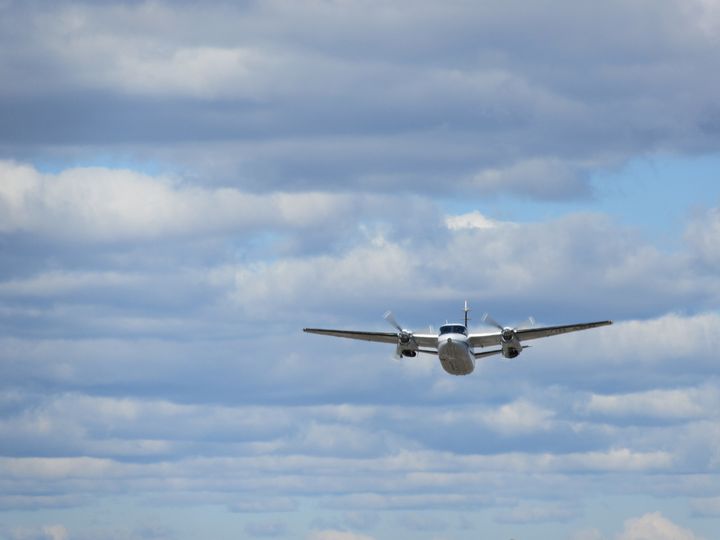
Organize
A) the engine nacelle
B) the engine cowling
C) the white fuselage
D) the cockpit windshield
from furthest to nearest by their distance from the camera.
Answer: the engine nacelle
the engine cowling
the cockpit windshield
the white fuselage

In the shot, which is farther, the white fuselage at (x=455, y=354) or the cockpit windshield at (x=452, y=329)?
the cockpit windshield at (x=452, y=329)

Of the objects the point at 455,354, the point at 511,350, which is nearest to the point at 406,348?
the point at 511,350

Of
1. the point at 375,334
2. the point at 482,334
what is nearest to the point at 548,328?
the point at 482,334

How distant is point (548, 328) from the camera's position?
519 feet

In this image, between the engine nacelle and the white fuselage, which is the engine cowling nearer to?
the white fuselage

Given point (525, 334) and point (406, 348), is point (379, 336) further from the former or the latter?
point (525, 334)

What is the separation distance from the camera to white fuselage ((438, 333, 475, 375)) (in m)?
150

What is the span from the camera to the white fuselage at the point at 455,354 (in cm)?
14962

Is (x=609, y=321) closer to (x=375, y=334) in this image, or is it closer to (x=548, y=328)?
(x=548, y=328)

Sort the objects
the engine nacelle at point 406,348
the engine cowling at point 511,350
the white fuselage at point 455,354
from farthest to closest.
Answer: the engine nacelle at point 406,348, the engine cowling at point 511,350, the white fuselage at point 455,354

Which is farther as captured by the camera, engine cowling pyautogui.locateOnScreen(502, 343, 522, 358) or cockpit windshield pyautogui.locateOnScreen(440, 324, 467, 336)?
engine cowling pyautogui.locateOnScreen(502, 343, 522, 358)

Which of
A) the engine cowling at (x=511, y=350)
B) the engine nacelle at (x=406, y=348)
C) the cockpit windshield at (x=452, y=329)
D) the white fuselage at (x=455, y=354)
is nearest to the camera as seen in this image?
the white fuselage at (x=455, y=354)

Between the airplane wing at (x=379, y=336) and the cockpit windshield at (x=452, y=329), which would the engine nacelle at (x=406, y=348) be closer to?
the airplane wing at (x=379, y=336)

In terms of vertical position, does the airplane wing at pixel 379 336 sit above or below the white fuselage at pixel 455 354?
above
